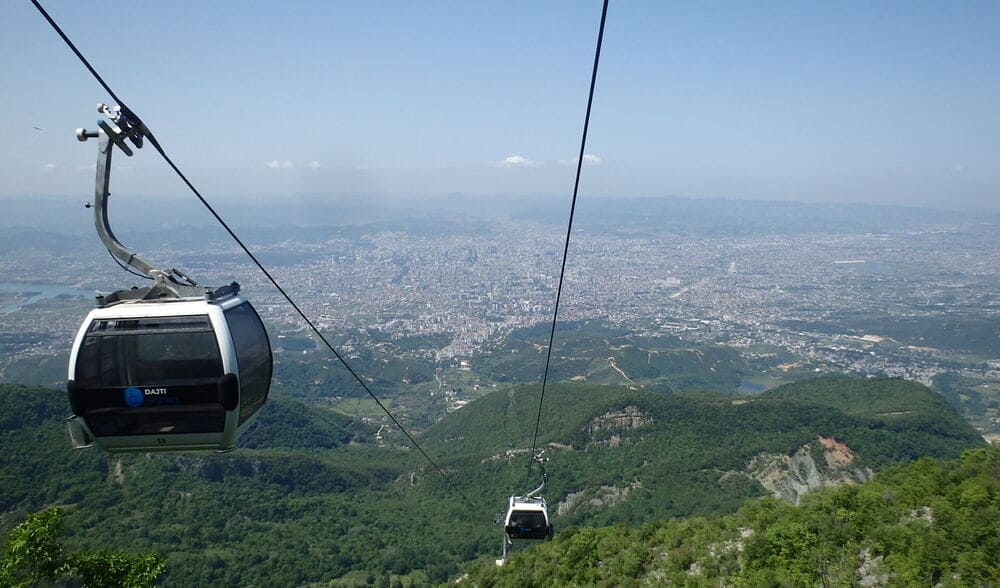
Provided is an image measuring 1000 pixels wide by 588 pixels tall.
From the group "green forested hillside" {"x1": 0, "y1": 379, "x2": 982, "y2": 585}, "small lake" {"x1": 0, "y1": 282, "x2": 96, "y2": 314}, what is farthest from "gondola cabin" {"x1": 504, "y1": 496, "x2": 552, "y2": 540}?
"small lake" {"x1": 0, "y1": 282, "x2": 96, "y2": 314}

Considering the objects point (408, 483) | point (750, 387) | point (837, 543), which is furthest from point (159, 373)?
point (750, 387)

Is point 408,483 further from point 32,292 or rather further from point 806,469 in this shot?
point 32,292

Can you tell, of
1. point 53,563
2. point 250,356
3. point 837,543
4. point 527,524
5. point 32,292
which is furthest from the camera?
point 32,292

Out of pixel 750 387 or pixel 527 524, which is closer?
pixel 527 524

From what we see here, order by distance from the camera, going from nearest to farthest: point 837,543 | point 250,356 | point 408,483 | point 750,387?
point 250,356 < point 837,543 < point 408,483 < point 750,387

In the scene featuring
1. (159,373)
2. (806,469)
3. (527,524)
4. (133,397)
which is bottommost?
(806,469)

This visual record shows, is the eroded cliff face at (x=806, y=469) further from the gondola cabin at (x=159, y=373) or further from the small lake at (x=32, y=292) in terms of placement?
the small lake at (x=32, y=292)

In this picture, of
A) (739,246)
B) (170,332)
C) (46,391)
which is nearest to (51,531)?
(170,332)
